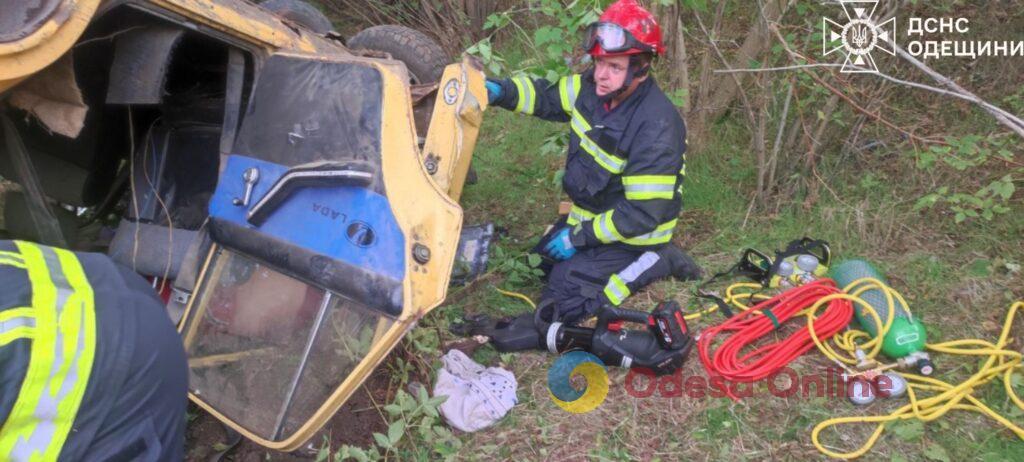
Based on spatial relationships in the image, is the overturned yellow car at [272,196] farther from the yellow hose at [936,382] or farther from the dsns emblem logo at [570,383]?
the yellow hose at [936,382]

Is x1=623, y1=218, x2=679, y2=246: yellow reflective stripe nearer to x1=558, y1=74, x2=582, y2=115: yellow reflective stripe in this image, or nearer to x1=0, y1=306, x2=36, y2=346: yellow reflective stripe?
x1=558, y1=74, x2=582, y2=115: yellow reflective stripe

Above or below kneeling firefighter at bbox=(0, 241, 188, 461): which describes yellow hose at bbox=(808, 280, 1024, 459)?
below

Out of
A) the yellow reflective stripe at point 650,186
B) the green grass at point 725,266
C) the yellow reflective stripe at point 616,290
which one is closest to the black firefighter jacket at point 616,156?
the yellow reflective stripe at point 650,186

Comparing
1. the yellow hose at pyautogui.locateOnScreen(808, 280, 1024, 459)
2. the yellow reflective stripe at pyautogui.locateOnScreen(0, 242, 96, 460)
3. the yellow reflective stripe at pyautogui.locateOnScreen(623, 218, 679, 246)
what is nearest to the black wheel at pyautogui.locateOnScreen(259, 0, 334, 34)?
the yellow reflective stripe at pyautogui.locateOnScreen(623, 218, 679, 246)

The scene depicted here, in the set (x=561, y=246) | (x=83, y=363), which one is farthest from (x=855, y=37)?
(x=83, y=363)

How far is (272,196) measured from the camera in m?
2.39

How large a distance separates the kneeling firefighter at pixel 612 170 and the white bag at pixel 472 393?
0.24m

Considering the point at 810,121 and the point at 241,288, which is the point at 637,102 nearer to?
the point at 810,121

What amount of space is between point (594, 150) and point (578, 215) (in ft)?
1.40

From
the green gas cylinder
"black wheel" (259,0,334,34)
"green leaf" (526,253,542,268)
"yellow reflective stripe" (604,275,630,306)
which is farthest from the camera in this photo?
"black wheel" (259,0,334,34)

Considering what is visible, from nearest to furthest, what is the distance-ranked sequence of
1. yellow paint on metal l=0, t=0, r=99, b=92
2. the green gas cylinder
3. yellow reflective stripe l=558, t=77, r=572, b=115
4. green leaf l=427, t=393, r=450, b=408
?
1. yellow paint on metal l=0, t=0, r=99, b=92
2. green leaf l=427, t=393, r=450, b=408
3. the green gas cylinder
4. yellow reflective stripe l=558, t=77, r=572, b=115

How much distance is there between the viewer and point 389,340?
2.10m

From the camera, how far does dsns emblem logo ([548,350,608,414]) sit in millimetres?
2848

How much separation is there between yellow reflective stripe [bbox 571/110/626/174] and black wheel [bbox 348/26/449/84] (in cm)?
94
